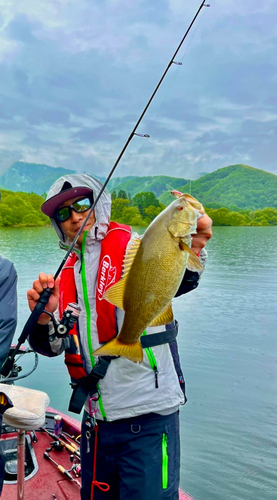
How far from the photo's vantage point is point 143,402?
2.48 metres

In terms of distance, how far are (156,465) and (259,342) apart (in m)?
16.3

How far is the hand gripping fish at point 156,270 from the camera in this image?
72.1 inches

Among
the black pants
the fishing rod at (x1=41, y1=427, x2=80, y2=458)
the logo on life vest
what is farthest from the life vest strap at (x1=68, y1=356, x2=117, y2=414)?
the fishing rod at (x1=41, y1=427, x2=80, y2=458)

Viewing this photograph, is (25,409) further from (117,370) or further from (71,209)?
(71,209)

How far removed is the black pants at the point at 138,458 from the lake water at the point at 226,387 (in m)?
6.72

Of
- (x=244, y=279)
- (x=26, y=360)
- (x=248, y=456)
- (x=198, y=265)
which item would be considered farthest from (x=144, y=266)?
(x=244, y=279)

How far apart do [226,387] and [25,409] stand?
36.4 ft

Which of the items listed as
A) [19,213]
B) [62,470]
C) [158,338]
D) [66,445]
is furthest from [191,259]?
[19,213]

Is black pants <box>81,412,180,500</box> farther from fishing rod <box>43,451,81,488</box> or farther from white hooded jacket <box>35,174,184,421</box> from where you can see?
fishing rod <box>43,451,81,488</box>

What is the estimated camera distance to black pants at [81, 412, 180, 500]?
240cm

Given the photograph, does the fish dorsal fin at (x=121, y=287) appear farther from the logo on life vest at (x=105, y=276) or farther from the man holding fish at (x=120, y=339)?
the logo on life vest at (x=105, y=276)

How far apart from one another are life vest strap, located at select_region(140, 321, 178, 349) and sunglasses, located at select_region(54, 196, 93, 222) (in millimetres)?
1049

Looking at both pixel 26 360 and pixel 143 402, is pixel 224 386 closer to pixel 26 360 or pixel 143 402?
pixel 26 360

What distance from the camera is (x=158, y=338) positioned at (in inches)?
102
